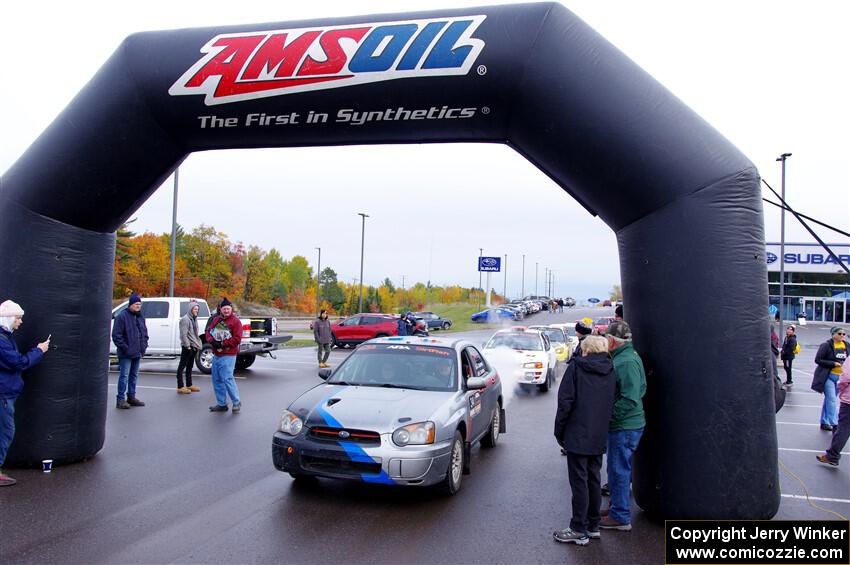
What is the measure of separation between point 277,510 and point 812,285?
7104 centimetres

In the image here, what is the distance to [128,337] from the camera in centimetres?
1047

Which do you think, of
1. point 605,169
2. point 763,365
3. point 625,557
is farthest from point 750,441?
point 605,169

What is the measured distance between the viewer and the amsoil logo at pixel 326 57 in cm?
582

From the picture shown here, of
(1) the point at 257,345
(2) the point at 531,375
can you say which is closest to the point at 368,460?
(2) the point at 531,375

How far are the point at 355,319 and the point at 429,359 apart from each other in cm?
2254

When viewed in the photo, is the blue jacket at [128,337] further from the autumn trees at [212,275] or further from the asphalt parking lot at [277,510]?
the autumn trees at [212,275]

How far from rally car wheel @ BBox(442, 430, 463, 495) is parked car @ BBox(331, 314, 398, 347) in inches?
881

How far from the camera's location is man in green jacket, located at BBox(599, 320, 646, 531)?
5285 millimetres

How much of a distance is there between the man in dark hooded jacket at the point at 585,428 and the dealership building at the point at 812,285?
61207 millimetres

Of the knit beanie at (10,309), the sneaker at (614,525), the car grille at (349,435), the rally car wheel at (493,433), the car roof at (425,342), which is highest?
the knit beanie at (10,309)

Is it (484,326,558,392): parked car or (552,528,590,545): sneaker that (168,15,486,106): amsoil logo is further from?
(484,326,558,392): parked car

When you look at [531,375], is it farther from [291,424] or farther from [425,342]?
[291,424]

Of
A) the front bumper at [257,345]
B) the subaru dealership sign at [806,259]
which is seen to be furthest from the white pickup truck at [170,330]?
the subaru dealership sign at [806,259]

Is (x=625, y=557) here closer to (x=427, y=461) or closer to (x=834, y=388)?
(x=427, y=461)
